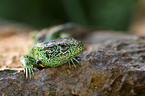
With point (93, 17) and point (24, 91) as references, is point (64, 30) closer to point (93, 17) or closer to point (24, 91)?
point (24, 91)

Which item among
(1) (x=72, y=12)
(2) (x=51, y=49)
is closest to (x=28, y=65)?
(2) (x=51, y=49)

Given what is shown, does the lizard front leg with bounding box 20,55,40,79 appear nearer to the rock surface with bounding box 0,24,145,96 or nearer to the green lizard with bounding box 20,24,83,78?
the green lizard with bounding box 20,24,83,78

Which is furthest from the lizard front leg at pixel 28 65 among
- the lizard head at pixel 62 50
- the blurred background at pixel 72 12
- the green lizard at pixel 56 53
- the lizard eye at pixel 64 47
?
the blurred background at pixel 72 12

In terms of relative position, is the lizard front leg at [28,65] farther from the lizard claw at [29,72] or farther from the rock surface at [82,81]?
the rock surface at [82,81]

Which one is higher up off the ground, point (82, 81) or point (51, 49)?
point (51, 49)

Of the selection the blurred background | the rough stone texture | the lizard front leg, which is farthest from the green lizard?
the blurred background

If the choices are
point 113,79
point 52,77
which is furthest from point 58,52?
point 113,79

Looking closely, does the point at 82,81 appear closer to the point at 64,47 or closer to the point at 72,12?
the point at 64,47

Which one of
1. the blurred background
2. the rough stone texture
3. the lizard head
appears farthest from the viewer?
the blurred background
